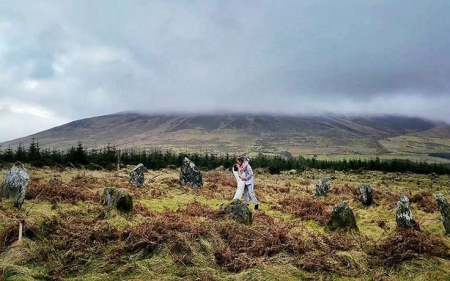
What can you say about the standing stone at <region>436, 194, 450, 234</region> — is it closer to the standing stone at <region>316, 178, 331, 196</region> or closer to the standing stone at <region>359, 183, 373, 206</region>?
the standing stone at <region>359, 183, 373, 206</region>

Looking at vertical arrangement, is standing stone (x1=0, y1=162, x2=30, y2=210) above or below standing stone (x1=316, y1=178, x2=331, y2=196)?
above

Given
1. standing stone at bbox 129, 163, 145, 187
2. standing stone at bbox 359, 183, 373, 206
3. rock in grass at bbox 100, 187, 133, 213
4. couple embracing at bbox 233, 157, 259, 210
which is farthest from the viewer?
standing stone at bbox 129, 163, 145, 187

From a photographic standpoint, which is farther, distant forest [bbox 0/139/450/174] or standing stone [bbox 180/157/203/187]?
distant forest [bbox 0/139/450/174]

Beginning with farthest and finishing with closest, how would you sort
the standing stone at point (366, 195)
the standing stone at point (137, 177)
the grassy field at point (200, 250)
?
the standing stone at point (137, 177)
the standing stone at point (366, 195)
the grassy field at point (200, 250)

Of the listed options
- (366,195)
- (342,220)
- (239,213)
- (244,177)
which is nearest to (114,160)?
(244,177)

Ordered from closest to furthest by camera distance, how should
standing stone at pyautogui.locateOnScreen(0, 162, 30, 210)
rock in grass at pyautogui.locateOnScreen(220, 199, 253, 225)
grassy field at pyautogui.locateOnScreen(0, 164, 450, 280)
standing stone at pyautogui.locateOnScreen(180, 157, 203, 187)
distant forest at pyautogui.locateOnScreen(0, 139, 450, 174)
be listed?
grassy field at pyautogui.locateOnScreen(0, 164, 450, 280)
rock in grass at pyautogui.locateOnScreen(220, 199, 253, 225)
standing stone at pyautogui.locateOnScreen(0, 162, 30, 210)
standing stone at pyautogui.locateOnScreen(180, 157, 203, 187)
distant forest at pyautogui.locateOnScreen(0, 139, 450, 174)

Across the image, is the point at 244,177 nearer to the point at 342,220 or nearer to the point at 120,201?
the point at 342,220

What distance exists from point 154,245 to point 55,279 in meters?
2.63

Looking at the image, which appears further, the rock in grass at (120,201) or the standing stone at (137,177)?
the standing stone at (137,177)

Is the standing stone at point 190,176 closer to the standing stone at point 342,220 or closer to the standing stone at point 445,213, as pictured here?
the standing stone at point 342,220

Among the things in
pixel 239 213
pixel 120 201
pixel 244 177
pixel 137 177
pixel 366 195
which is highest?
pixel 244 177

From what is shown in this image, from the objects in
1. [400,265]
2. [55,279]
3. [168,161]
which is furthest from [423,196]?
[168,161]

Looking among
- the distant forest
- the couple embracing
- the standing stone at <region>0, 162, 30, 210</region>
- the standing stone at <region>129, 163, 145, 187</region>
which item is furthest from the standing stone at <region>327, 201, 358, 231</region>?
the distant forest

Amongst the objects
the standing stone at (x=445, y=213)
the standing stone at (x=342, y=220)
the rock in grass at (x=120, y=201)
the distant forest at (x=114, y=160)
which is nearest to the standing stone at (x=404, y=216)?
the standing stone at (x=445, y=213)
